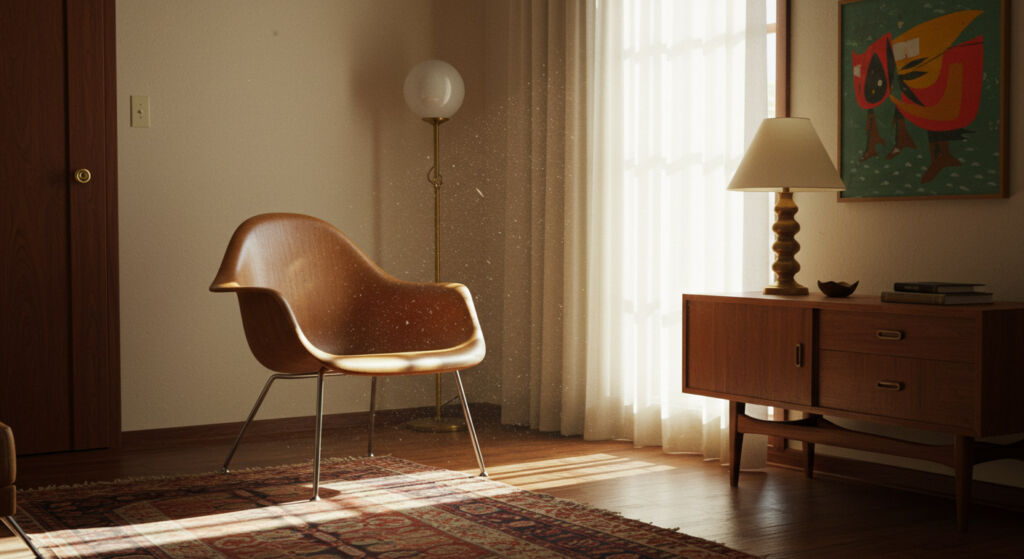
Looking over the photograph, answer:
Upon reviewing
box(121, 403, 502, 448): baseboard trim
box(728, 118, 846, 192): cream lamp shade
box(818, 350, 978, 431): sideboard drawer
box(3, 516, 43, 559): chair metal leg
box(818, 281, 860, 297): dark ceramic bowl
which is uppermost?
box(728, 118, 846, 192): cream lamp shade

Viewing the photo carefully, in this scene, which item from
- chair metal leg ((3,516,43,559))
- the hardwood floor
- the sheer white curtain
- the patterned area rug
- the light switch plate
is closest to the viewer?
chair metal leg ((3,516,43,559))

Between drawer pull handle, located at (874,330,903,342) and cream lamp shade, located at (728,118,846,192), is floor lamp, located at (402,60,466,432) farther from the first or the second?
drawer pull handle, located at (874,330,903,342)

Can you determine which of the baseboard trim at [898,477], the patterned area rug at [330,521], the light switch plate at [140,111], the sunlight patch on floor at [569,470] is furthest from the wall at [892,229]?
the light switch plate at [140,111]

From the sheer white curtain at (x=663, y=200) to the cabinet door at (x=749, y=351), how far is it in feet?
1.01

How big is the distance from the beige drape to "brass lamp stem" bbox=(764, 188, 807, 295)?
3.37 ft

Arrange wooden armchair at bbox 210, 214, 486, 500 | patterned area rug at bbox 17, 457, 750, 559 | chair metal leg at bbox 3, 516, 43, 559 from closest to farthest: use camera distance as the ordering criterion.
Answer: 1. chair metal leg at bbox 3, 516, 43, 559
2. patterned area rug at bbox 17, 457, 750, 559
3. wooden armchair at bbox 210, 214, 486, 500

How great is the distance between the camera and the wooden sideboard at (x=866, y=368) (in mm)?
2549

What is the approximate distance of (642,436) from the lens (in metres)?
3.79

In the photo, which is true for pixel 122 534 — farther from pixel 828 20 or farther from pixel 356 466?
pixel 828 20

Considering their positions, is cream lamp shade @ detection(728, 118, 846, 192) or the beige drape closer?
cream lamp shade @ detection(728, 118, 846, 192)

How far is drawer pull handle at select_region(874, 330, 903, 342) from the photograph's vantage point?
270 centimetres

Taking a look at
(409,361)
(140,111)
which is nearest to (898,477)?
(409,361)

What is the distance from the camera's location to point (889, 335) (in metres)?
2.72

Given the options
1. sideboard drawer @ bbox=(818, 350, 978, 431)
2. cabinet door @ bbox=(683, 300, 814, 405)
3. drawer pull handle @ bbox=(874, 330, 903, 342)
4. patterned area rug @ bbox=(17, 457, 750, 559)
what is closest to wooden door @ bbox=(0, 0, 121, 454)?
patterned area rug @ bbox=(17, 457, 750, 559)
